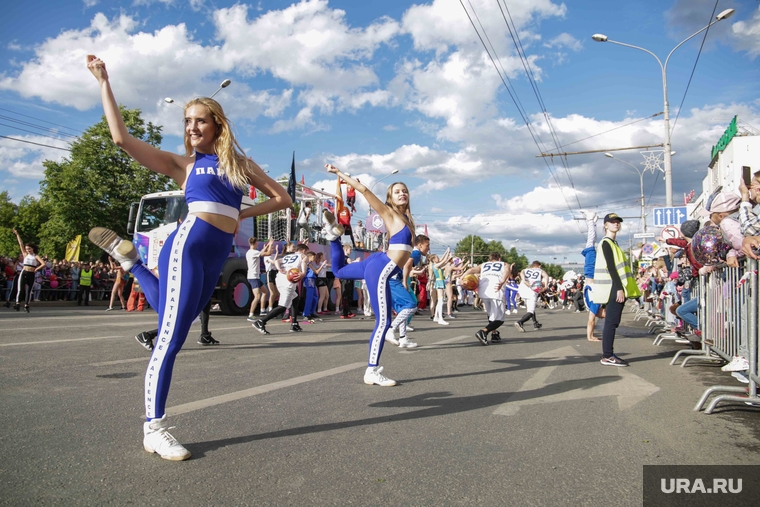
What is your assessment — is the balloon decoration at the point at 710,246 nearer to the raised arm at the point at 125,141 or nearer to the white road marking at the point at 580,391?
the white road marking at the point at 580,391

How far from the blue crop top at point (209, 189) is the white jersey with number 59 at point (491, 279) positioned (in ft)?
25.6

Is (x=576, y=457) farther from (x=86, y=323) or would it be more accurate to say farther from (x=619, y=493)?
(x=86, y=323)

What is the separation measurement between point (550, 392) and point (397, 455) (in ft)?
8.49

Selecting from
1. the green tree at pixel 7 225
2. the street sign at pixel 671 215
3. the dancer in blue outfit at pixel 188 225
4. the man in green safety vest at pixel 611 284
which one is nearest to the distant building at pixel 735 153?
the street sign at pixel 671 215

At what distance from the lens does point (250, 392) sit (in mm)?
4836

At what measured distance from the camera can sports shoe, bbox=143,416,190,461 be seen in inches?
117

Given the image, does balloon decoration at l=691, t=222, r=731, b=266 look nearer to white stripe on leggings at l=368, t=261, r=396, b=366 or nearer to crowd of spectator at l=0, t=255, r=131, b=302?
white stripe on leggings at l=368, t=261, r=396, b=366

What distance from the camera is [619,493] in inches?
106

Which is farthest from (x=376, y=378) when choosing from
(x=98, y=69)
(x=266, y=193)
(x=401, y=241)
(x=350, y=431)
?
(x=98, y=69)

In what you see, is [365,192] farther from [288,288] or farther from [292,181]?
[292,181]

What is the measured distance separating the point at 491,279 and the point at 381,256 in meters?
5.61

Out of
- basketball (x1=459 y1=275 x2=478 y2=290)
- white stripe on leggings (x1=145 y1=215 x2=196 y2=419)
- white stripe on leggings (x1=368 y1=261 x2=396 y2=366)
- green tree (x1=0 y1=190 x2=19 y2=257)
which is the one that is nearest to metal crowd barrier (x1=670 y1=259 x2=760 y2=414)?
white stripe on leggings (x1=368 y1=261 x2=396 y2=366)

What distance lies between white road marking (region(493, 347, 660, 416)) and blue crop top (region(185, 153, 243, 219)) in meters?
2.51

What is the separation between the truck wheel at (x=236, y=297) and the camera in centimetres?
1636
